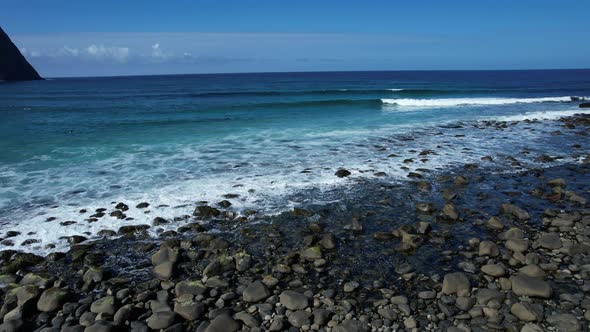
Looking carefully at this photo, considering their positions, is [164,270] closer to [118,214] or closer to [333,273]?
[333,273]

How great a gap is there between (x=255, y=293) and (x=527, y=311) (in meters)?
3.89

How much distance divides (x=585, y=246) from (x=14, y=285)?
33.3ft

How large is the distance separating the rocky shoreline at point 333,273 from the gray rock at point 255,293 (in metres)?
0.02

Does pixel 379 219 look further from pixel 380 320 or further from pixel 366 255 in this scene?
pixel 380 320

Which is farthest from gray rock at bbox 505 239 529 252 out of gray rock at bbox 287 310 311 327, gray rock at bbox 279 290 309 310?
gray rock at bbox 287 310 311 327

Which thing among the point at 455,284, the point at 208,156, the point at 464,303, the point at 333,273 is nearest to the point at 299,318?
the point at 333,273

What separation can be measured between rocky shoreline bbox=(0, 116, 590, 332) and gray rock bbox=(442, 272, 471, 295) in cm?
2

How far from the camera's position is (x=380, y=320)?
5.41 metres

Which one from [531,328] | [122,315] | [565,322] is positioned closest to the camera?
[531,328]

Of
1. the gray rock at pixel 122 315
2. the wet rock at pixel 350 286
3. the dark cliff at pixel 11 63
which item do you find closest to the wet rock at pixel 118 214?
the gray rock at pixel 122 315

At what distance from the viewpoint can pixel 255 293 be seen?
239 inches

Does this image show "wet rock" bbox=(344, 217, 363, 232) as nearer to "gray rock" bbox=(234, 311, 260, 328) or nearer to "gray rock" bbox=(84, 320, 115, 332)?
"gray rock" bbox=(234, 311, 260, 328)

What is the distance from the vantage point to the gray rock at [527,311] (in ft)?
17.5

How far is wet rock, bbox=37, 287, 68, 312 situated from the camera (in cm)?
590
